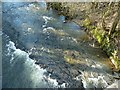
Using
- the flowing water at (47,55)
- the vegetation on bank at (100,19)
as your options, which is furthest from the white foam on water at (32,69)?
the vegetation on bank at (100,19)

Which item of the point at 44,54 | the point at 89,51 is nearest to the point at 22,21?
the point at 44,54

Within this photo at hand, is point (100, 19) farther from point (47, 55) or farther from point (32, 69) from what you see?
point (32, 69)

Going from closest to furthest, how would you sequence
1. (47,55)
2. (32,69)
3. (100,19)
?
(32,69) → (47,55) → (100,19)

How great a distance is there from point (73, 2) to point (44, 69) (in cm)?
658

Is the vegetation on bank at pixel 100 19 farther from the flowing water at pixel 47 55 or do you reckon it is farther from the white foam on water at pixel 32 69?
the white foam on water at pixel 32 69

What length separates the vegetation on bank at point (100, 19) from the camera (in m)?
10.0

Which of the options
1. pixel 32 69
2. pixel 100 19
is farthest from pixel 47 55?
pixel 100 19

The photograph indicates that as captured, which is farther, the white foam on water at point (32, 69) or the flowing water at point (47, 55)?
the flowing water at point (47, 55)

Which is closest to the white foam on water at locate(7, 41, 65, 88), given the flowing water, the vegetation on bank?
the flowing water

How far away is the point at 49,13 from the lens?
42.3ft

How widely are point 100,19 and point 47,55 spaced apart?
3918 mm

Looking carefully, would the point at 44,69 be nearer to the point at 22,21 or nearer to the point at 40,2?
the point at 22,21

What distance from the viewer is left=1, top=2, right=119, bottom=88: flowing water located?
8.25m

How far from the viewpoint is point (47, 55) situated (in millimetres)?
9414
